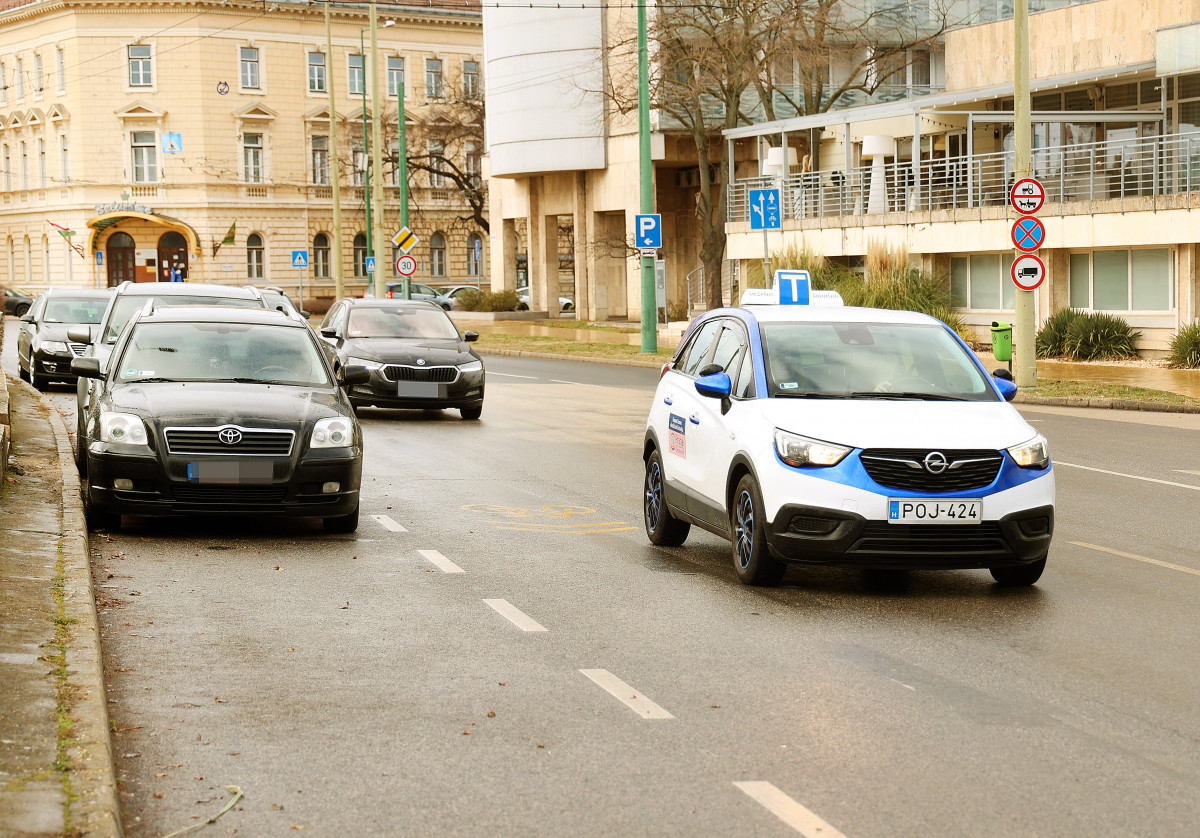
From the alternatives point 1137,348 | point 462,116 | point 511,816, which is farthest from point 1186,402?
point 462,116

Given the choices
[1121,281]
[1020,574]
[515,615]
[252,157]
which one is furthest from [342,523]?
[252,157]

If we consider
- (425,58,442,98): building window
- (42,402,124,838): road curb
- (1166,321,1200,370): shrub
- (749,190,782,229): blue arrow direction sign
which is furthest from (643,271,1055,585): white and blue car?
(425,58,442,98): building window

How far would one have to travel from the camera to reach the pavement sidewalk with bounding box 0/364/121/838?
5.05 metres

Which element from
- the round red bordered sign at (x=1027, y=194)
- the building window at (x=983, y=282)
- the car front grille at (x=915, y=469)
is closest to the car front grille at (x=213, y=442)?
the car front grille at (x=915, y=469)

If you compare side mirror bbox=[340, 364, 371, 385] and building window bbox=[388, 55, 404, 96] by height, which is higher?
building window bbox=[388, 55, 404, 96]

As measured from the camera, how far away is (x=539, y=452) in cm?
1744

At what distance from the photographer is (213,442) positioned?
1109cm

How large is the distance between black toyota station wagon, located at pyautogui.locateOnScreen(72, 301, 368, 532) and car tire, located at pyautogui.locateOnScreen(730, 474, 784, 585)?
2984 millimetres

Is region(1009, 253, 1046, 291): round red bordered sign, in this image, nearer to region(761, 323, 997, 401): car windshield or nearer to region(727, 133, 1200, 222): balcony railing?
region(727, 133, 1200, 222): balcony railing

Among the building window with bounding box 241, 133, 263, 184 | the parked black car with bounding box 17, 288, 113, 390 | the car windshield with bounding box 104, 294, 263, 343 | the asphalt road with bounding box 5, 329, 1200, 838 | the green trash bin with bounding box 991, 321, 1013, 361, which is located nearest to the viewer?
the asphalt road with bounding box 5, 329, 1200, 838

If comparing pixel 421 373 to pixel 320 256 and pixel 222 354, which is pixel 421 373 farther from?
pixel 320 256

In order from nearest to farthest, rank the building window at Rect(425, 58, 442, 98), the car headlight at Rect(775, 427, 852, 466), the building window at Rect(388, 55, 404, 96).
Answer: the car headlight at Rect(775, 427, 852, 466), the building window at Rect(388, 55, 404, 96), the building window at Rect(425, 58, 442, 98)

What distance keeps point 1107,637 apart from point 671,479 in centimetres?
345

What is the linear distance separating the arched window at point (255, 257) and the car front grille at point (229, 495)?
75203 millimetres
